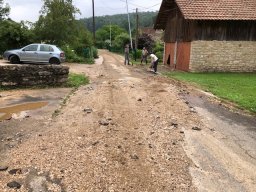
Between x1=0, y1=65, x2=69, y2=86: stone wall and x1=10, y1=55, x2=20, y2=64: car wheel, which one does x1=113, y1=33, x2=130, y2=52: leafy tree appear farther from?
x1=0, y1=65, x2=69, y2=86: stone wall

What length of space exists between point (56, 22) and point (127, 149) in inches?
993

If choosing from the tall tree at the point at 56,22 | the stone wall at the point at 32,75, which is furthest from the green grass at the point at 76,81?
the tall tree at the point at 56,22

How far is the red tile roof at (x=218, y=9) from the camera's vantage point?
80.4 feet

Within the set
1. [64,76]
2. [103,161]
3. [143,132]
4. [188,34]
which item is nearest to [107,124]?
[143,132]

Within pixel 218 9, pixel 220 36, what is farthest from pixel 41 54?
pixel 218 9

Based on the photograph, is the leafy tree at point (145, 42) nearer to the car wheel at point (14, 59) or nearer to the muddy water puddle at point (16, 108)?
the car wheel at point (14, 59)

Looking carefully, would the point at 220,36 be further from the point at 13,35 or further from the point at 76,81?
the point at 13,35

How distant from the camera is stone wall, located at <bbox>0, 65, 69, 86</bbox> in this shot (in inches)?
568

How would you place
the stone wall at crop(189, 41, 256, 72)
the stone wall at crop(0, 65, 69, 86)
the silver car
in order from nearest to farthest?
the stone wall at crop(0, 65, 69, 86) → the silver car → the stone wall at crop(189, 41, 256, 72)

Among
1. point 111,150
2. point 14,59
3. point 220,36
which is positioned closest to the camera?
point 111,150

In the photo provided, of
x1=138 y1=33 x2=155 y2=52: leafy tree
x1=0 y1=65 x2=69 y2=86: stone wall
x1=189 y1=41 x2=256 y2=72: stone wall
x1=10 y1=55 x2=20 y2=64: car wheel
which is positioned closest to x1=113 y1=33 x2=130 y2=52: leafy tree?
x1=138 y1=33 x2=155 y2=52: leafy tree

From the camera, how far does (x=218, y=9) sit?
25.4m

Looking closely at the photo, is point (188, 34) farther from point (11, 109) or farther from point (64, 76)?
point (11, 109)

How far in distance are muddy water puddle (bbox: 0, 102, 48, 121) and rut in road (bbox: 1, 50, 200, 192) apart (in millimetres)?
1096
